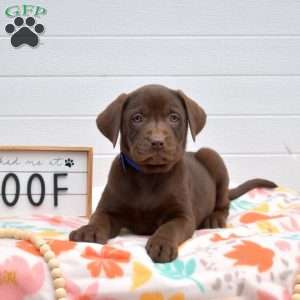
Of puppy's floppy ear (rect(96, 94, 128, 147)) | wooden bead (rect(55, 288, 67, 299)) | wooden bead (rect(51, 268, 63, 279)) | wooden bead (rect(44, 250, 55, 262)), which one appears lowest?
wooden bead (rect(55, 288, 67, 299))

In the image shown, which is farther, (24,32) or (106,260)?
(24,32)

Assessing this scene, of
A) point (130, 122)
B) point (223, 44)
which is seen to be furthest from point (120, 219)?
point (223, 44)

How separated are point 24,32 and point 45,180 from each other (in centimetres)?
96

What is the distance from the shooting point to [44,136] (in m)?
3.05

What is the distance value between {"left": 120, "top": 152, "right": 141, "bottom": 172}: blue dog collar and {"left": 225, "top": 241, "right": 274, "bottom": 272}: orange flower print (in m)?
0.56

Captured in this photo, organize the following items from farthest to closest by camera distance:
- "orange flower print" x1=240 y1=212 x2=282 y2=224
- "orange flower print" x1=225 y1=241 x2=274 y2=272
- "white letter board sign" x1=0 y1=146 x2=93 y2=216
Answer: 1. "white letter board sign" x1=0 y1=146 x2=93 y2=216
2. "orange flower print" x1=240 y1=212 x2=282 y2=224
3. "orange flower print" x1=225 y1=241 x2=274 y2=272

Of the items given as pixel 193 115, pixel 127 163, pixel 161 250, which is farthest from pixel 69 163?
pixel 161 250

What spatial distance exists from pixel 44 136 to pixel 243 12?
52.1 inches

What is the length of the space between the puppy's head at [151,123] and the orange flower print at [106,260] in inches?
16.5

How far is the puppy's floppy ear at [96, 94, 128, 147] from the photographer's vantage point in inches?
78.6

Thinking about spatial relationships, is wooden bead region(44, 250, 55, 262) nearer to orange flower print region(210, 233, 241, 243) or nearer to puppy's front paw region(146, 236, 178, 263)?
puppy's front paw region(146, 236, 178, 263)

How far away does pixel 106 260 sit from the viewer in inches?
61.7

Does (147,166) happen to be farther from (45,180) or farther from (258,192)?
(258,192)

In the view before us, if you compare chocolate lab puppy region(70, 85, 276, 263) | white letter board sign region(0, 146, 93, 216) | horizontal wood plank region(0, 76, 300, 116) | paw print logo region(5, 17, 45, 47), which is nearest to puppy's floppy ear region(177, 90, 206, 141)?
chocolate lab puppy region(70, 85, 276, 263)
